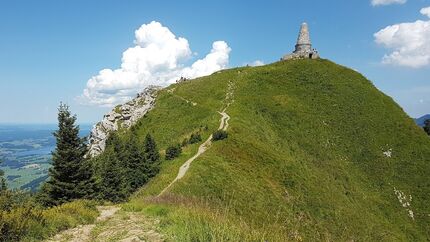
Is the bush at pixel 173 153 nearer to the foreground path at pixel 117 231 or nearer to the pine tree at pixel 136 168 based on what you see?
the pine tree at pixel 136 168

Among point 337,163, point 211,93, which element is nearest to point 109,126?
point 211,93

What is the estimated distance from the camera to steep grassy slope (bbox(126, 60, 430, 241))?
30719 millimetres

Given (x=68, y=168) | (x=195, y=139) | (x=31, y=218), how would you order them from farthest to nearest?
(x=195, y=139)
(x=68, y=168)
(x=31, y=218)

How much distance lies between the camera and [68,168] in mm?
27281

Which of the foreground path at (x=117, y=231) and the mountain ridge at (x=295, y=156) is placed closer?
the foreground path at (x=117, y=231)

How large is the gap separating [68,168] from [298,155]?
35.7 m

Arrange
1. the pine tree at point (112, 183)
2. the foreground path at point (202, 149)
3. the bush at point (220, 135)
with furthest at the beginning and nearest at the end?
the bush at point (220, 135), the foreground path at point (202, 149), the pine tree at point (112, 183)

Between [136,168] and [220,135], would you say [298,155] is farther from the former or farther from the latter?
[136,168]

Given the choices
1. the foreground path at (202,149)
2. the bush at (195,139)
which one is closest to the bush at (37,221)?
the foreground path at (202,149)

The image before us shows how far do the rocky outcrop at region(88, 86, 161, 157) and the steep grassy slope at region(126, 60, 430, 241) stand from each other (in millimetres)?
3969

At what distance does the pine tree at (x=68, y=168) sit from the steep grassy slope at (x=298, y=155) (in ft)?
16.2

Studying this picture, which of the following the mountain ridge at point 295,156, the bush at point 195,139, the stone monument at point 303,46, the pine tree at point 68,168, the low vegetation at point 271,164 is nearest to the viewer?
the low vegetation at point 271,164

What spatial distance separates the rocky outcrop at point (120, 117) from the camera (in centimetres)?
7431

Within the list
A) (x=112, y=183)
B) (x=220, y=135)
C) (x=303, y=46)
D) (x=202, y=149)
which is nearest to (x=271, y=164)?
(x=220, y=135)
